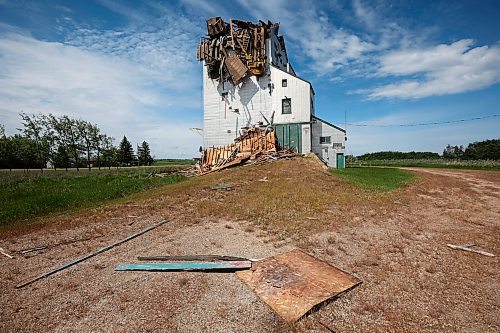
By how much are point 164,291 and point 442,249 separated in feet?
23.0

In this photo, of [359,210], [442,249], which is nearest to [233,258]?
[442,249]

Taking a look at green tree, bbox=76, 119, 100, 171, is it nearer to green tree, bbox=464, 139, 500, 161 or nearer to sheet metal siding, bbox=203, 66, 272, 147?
sheet metal siding, bbox=203, 66, 272, 147

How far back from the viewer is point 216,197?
511 inches

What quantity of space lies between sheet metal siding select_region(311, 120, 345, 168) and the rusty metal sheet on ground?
22.9m

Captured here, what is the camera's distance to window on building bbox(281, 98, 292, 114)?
26.6 m

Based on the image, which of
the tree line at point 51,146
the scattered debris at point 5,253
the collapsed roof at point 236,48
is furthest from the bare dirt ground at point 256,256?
the tree line at point 51,146

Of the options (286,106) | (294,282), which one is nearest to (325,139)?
(286,106)

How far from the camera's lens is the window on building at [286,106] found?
2655 centimetres

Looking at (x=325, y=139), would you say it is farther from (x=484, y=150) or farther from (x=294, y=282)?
(x=484, y=150)

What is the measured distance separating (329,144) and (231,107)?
12155mm

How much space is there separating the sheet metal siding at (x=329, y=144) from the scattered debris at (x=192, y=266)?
77.8ft

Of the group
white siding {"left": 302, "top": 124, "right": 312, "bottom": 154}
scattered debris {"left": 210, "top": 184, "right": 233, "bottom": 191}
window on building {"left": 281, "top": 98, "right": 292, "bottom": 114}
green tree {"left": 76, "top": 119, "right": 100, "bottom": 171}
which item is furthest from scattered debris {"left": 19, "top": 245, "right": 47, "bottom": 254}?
green tree {"left": 76, "top": 119, "right": 100, "bottom": 171}

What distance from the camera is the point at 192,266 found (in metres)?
5.47

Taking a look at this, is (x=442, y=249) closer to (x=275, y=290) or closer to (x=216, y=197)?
(x=275, y=290)
